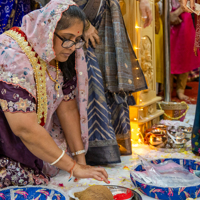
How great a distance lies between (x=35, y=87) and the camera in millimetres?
1196

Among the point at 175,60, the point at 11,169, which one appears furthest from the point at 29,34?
the point at 175,60

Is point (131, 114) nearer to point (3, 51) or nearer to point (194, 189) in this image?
point (194, 189)

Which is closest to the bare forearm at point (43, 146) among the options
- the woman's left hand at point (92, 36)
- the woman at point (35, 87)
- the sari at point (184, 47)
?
the woman at point (35, 87)

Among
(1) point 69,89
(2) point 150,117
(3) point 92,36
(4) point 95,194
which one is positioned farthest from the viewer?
(2) point 150,117

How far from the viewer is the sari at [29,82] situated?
1.09 metres

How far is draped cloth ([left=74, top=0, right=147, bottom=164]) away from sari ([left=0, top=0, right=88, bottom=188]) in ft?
0.71

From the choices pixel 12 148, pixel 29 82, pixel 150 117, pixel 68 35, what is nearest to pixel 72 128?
pixel 12 148

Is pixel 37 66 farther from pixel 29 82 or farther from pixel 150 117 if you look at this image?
pixel 150 117

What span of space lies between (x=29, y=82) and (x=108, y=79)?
71cm

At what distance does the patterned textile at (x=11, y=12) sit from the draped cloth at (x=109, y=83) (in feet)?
1.29

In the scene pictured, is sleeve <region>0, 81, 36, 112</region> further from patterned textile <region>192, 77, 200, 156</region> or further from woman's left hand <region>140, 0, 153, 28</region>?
woman's left hand <region>140, 0, 153, 28</region>

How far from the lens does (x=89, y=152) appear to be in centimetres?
167

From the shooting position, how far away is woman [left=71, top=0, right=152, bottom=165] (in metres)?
1.65

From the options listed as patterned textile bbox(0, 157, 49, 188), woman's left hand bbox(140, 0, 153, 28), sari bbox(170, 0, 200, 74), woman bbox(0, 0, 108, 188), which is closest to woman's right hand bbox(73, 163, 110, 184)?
woman bbox(0, 0, 108, 188)
